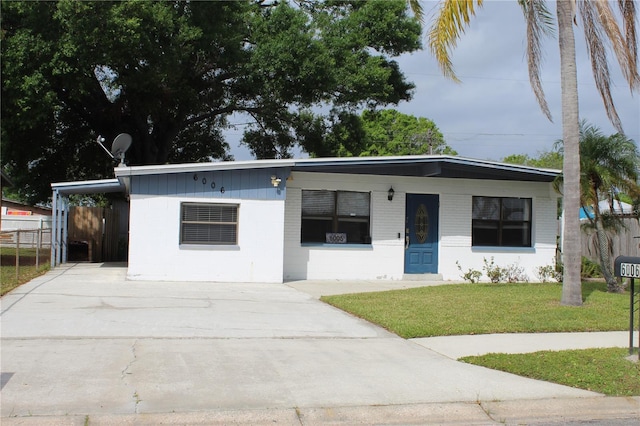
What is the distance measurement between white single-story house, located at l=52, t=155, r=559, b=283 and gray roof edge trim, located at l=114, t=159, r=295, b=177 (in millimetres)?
28

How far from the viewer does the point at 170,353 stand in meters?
7.73

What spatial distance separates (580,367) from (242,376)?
13.0 ft

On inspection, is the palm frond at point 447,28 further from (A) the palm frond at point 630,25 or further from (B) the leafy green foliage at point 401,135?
(B) the leafy green foliage at point 401,135

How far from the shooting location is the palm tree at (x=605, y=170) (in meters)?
14.2

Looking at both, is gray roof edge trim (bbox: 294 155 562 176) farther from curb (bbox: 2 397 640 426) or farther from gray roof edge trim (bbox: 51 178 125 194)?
curb (bbox: 2 397 640 426)

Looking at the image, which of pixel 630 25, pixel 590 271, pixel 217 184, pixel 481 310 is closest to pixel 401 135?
pixel 590 271

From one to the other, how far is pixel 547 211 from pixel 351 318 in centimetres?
989

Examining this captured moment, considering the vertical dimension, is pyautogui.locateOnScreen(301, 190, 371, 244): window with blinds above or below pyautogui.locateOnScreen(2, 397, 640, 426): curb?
above

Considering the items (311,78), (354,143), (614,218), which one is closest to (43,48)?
(311,78)

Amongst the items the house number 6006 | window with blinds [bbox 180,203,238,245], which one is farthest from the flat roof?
the house number 6006

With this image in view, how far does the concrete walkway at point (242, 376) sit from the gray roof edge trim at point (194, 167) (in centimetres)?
473

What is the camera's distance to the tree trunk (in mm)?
11961

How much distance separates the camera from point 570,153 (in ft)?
Result: 39.4

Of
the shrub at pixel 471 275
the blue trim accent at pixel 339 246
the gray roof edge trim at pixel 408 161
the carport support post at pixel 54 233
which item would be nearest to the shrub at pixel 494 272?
the shrub at pixel 471 275
